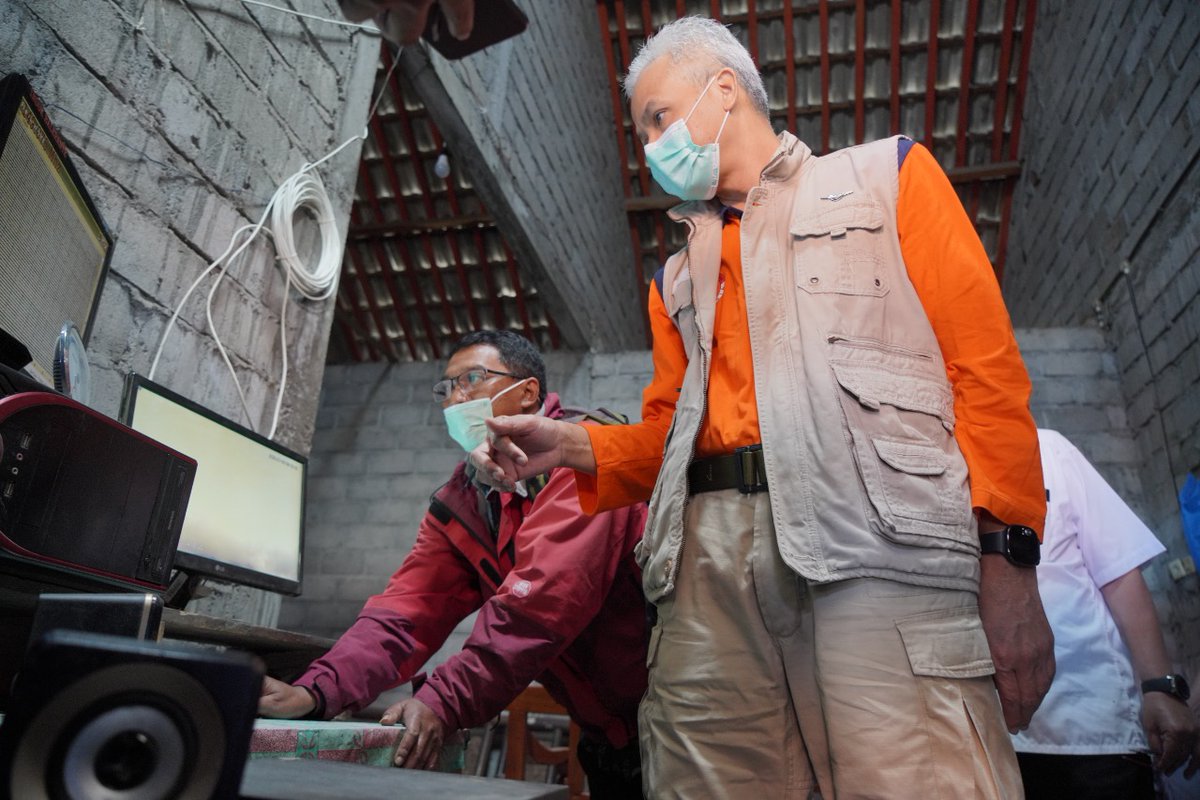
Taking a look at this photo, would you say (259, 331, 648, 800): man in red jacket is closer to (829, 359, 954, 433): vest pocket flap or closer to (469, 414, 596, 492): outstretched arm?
(469, 414, 596, 492): outstretched arm

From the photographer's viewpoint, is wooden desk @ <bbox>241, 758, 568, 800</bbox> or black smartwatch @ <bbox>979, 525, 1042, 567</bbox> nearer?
wooden desk @ <bbox>241, 758, 568, 800</bbox>

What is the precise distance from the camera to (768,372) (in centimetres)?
100

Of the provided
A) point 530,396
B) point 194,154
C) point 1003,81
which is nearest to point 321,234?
point 194,154

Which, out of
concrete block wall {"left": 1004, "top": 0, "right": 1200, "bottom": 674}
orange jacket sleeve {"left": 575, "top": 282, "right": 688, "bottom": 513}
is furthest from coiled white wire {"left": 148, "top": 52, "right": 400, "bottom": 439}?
concrete block wall {"left": 1004, "top": 0, "right": 1200, "bottom": 674}

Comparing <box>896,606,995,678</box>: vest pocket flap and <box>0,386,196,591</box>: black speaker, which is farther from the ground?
<box>0,386,196,591</box>: black speaker

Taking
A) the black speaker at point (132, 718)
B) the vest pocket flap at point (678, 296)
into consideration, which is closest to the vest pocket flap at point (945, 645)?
the vest pocket flap at point (678, 296)

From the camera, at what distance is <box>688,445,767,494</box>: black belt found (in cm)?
97

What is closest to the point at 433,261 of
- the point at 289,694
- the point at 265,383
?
the point at 265,383

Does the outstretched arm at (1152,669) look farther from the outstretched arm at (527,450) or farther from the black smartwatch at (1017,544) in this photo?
the outstretched arm at (527,450)

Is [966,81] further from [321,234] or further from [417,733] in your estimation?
[417,733]

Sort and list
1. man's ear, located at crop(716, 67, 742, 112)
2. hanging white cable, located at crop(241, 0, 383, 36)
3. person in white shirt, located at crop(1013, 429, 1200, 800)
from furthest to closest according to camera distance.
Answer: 1. hanging white cable, located at crop(241, 0, 383, 36)
2. person in white shirt, located at crop(1013, 429, 1200, 800)
3. man's ear, located at crop(716, 67, 742, 112)

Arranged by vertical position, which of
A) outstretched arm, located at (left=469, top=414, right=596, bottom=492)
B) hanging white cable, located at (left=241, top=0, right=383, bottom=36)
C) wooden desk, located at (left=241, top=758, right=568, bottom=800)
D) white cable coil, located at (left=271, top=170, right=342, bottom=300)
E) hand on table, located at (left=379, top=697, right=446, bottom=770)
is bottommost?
hand on table, located at (left=379, top=697, right=446, bottom=770)

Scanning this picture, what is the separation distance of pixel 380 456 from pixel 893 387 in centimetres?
464

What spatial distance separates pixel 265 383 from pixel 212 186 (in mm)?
481
